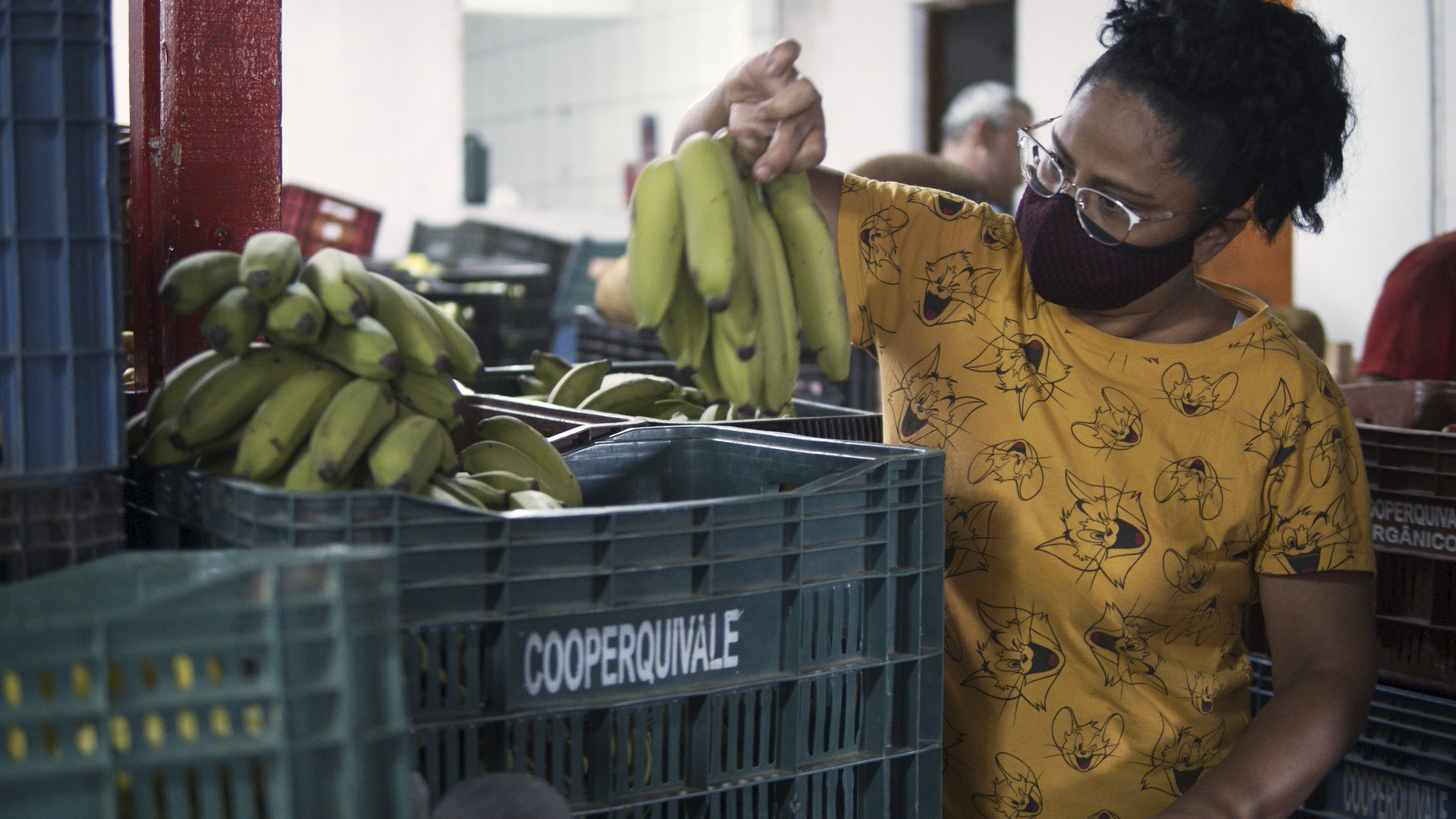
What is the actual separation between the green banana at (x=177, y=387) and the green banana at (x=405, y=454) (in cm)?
19

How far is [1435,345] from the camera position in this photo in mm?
2896

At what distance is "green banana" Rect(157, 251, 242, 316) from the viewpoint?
113 centimetres

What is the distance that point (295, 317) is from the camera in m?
1.13

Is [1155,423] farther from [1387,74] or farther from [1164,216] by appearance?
[1387,74]

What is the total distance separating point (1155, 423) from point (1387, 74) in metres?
3.73

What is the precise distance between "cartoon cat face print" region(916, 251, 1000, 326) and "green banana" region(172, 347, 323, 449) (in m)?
0.91

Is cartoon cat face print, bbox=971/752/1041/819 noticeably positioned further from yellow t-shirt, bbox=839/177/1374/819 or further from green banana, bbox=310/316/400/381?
green banana, bbox=310/316/400/381

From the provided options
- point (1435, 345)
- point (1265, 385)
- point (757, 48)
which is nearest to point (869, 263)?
point (1265, 385)

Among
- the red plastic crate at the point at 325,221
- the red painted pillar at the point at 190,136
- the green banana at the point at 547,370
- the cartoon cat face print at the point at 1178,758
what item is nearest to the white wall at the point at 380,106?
the red plastic crate at the point at 325,221

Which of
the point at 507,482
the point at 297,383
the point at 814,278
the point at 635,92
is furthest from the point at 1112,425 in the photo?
the point at 635,92

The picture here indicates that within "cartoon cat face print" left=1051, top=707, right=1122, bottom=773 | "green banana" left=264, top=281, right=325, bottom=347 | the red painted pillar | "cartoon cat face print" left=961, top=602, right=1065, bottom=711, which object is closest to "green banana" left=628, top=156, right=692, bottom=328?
"green banana" left=264, top=281, right=325, bottom=347

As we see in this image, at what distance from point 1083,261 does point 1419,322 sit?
1739mm

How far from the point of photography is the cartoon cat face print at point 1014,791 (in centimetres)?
161

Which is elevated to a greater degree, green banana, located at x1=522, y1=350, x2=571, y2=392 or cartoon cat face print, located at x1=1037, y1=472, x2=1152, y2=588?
green banana, located at x1=522, y1=350, x2=571, y2=392
